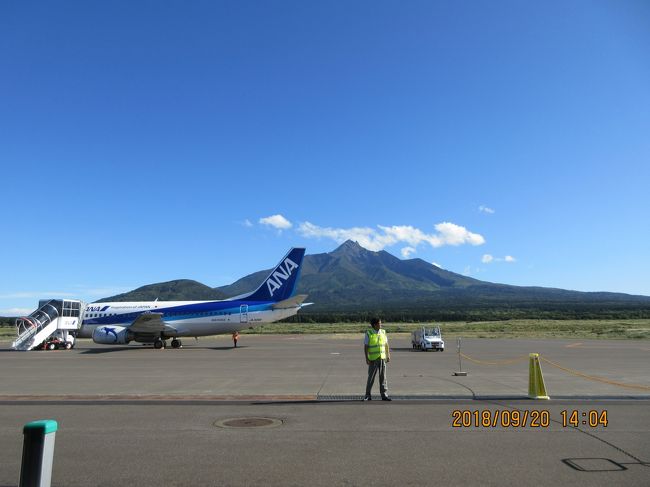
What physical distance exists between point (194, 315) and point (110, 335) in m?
6.20

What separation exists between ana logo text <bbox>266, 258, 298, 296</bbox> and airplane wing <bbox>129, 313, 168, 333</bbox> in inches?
337

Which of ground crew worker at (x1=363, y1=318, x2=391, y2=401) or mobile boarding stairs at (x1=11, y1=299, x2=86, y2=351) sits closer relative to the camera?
ground crew worker at (x1=363, y1=318, x2=391, y2=401)

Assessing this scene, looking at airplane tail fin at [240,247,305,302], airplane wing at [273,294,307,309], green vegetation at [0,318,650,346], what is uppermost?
airplane tail fin at [240,247,305,302]

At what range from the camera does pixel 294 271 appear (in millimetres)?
38781

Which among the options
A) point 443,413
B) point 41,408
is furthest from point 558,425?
point 41,408

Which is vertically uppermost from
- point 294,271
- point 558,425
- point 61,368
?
point 294,271

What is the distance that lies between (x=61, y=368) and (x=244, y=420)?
15320 mm

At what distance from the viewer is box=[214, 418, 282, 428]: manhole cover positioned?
9188 mm

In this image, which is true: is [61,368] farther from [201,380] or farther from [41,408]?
[41,408]

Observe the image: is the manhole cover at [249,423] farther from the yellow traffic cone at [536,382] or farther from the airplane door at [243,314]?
the airplane door at [243,314]

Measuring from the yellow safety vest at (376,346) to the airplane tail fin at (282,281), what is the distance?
26281mm

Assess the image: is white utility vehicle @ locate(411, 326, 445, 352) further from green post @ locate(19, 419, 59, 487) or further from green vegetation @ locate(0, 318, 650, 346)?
green post @ locate(19, 419, 59, 487)
